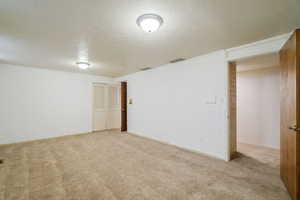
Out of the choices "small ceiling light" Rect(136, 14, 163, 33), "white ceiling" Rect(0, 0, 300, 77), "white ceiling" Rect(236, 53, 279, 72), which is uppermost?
"white ceiling" Rect(0, 0, 300, 77)

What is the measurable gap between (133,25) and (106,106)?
16.5ft

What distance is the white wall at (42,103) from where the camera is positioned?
4273 millimetres

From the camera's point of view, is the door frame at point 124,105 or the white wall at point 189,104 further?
the door frame at point 124,105

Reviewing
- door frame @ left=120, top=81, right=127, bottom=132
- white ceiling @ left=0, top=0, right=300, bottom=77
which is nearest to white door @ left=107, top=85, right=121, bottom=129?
door frame @ left=120, top=81, right=127, bottom=132

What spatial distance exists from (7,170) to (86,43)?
2.88 metres

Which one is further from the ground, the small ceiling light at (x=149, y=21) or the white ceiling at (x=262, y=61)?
the small ceiling light at (x=149, y=21)

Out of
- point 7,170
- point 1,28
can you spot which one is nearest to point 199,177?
point 7,170

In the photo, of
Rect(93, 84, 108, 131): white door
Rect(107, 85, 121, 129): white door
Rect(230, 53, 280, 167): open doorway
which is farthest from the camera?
Rect(107, 85, 121, 129): white door

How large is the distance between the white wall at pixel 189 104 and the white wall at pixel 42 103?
2.58 metres

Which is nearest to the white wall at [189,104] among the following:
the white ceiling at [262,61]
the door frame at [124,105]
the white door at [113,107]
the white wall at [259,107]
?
the white ceiling at [262,61]

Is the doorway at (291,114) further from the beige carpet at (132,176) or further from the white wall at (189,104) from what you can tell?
the white wall at (189,104)

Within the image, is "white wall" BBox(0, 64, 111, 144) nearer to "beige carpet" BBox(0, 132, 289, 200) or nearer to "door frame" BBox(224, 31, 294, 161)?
"beige carpet" BBox(0, 132, 289, 200)

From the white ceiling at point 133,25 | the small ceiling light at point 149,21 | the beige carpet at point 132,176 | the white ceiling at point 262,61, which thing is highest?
the white ceiling at point 133,25

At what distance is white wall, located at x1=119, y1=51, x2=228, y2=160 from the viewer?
3148 millimetres
